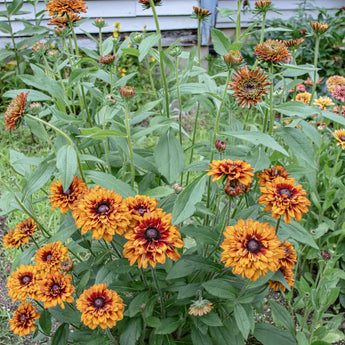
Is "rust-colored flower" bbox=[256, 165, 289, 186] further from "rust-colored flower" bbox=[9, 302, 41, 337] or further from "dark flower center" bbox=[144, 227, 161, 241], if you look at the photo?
"rust-colored flower" bbox=[9, 302, 41, 337]

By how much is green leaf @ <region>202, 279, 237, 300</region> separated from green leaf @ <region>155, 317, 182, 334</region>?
7.0 inches

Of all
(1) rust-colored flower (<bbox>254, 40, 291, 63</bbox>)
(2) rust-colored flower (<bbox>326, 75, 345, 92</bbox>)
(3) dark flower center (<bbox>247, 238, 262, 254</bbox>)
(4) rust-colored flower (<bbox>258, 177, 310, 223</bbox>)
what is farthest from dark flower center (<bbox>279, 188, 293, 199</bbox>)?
(2) rust-colored flower (<bbox>326, 75, 345, 92</bbox>)

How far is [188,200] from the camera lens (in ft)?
3.29

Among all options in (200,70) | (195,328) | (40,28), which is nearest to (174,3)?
→ (40,28)

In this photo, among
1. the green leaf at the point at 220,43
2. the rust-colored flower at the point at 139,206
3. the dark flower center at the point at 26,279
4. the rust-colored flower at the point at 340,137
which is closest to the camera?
the rust-colored flower at the point at 139,206

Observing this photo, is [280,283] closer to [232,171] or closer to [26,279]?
[232,171]

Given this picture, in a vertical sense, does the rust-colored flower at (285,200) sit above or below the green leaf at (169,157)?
above

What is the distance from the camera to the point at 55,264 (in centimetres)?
102

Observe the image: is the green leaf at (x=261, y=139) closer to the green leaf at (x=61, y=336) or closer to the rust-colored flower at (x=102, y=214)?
the rust-colored flower at (x=102, y=214)

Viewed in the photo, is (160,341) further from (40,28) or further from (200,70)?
(40,28)

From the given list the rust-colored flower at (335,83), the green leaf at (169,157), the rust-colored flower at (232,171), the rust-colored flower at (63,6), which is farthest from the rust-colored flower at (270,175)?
the rust-colored flower at (335,83)

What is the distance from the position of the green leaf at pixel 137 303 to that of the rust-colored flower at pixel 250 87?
574mm

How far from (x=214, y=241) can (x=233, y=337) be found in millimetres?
308

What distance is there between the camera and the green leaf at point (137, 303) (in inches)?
41.6
